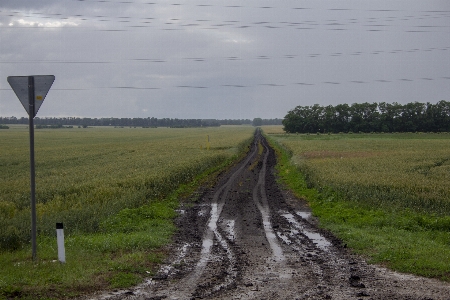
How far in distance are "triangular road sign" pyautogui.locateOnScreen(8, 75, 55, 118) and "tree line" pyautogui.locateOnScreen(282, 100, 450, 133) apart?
136 meters

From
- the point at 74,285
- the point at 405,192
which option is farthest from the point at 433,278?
the point at 405,192

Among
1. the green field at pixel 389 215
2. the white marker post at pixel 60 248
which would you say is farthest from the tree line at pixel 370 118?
the white marker post at pixel 60 248

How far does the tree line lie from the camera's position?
131500 mm

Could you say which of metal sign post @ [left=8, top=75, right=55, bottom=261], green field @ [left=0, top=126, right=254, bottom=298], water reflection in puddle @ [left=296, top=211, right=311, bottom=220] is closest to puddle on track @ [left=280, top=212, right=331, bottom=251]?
water reflection in puddle @ [left=296, top=211, right=311, bottom=220]

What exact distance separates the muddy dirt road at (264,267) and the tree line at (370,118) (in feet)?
423

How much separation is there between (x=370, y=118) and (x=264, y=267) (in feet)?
455

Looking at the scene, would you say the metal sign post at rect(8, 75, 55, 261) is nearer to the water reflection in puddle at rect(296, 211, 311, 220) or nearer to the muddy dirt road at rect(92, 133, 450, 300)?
the muddy dirt road at rect(92, 133, 450, 300)

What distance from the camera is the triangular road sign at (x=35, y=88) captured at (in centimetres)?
880

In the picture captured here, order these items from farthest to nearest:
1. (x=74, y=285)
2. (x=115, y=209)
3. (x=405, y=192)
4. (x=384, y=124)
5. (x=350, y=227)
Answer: (x=384, y=124) → (x=405, y=192) → (x=115, y=209) → (x=350, y=227) → (x=74, y=285)

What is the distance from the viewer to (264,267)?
362 inches

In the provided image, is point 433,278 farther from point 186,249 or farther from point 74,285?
point 74,285

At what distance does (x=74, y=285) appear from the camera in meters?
7.68

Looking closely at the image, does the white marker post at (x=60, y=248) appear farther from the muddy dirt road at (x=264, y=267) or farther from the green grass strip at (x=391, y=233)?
the green grass strip at (x=391, y=233)

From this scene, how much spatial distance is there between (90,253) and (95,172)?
62.9 feet
